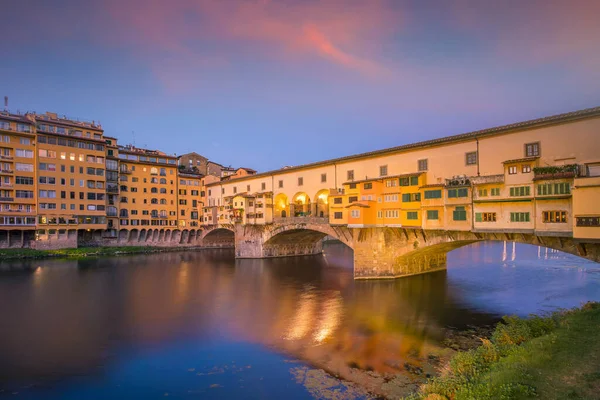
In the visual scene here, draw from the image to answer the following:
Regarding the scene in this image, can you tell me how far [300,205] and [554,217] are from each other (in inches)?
1382

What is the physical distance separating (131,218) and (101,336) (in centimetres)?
5191

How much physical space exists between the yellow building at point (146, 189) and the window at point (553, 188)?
2606 inches

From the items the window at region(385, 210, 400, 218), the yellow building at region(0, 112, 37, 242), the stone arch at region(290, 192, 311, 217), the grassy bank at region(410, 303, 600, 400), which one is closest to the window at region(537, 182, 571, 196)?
the grassy bank at region(410, 303, 600, 400)

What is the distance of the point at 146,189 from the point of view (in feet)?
234

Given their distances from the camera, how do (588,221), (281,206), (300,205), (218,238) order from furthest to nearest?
(218,238) < (281,206) < (300,205) < (588,221)

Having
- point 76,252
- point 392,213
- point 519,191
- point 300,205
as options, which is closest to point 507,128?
point 519,191

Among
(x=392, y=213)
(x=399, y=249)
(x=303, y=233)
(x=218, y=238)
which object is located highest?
(x=392, y=213)

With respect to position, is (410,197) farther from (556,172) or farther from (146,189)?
(146,189)

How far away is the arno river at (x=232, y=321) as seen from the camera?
15773 millimetres

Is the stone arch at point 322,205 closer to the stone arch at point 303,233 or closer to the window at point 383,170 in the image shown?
the stone arch at point 303,233

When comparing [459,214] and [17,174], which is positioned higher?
[17,174]

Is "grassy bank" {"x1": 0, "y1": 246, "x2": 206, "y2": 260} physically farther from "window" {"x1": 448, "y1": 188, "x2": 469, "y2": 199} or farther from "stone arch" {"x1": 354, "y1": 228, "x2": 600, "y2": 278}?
"window" {"x1": 448, "y1": 188, "x2": 469, "y2": 199}

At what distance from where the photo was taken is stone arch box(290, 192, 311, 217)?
5040cm

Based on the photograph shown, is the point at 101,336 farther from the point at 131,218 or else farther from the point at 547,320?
the point at 131,218
